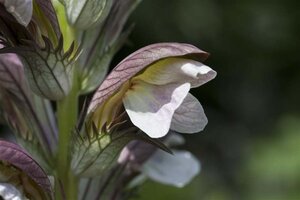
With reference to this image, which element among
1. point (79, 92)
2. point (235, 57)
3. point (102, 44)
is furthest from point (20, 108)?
point (235, 57)

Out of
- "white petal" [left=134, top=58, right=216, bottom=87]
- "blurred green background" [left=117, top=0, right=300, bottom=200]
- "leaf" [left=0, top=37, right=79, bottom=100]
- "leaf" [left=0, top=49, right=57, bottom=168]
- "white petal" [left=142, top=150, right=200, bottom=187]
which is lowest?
"blurred green background" [left=117, top=0, right=300, bottom=200]

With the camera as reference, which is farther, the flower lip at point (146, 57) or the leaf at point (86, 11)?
the leaf at point (86, 11)

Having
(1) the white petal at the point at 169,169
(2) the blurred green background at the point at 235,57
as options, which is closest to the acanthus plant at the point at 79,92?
(1) the white petal at the point at 169,169

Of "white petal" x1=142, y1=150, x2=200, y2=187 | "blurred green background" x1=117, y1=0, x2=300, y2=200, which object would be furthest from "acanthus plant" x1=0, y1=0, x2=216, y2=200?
"blurred green background" x1=117, y1=0, x2=300, y2=200

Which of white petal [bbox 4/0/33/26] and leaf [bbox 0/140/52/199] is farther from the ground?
white petal [bbox 4/0/33/26]

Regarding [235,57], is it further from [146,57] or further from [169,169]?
[146,57]

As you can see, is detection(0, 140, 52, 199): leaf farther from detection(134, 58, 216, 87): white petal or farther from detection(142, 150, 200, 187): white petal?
detection(142, 150, 200, 187): white petal

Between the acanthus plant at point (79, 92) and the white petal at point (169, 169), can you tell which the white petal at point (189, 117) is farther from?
the white petal at point (169, 169)
